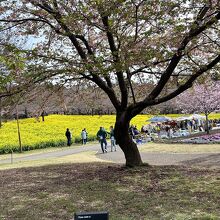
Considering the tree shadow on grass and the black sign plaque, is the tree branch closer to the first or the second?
the tree shadow on grass

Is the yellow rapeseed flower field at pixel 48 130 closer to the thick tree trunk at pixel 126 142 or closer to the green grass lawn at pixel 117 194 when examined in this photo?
the thick tree trunk at pixel 126 142

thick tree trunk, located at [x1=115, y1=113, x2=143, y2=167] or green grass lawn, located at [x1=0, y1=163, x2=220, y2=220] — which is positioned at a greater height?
thick tree trunk, located at [x1=115, y1=113, x2=143, y2=167]

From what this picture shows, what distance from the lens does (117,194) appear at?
361 inches

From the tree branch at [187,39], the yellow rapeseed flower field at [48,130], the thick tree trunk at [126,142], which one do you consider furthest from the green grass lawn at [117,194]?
the yellow rapeseed flower field at [48,130]

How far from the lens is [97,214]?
4016 mm

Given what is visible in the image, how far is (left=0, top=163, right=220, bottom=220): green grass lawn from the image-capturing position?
7.53 m

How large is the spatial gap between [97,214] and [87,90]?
1110 cm

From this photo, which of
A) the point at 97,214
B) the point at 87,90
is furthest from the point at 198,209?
the point at 87,90

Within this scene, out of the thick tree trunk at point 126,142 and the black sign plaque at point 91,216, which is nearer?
the black sign plaque at point 91,216

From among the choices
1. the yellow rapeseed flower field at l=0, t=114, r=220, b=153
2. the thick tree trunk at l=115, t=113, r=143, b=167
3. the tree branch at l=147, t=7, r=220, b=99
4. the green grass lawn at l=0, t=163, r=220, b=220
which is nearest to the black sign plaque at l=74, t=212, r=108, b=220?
the green grass lawn at l=0, t=163, r=220, b=220

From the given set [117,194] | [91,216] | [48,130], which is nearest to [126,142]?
[117,194]

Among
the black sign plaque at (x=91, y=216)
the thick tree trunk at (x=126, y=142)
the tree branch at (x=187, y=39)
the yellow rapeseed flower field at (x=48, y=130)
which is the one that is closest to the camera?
the black sign plaque at (x=91, y=216)

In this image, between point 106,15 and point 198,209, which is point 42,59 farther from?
point 198,209

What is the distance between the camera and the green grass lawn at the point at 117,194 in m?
7.53
